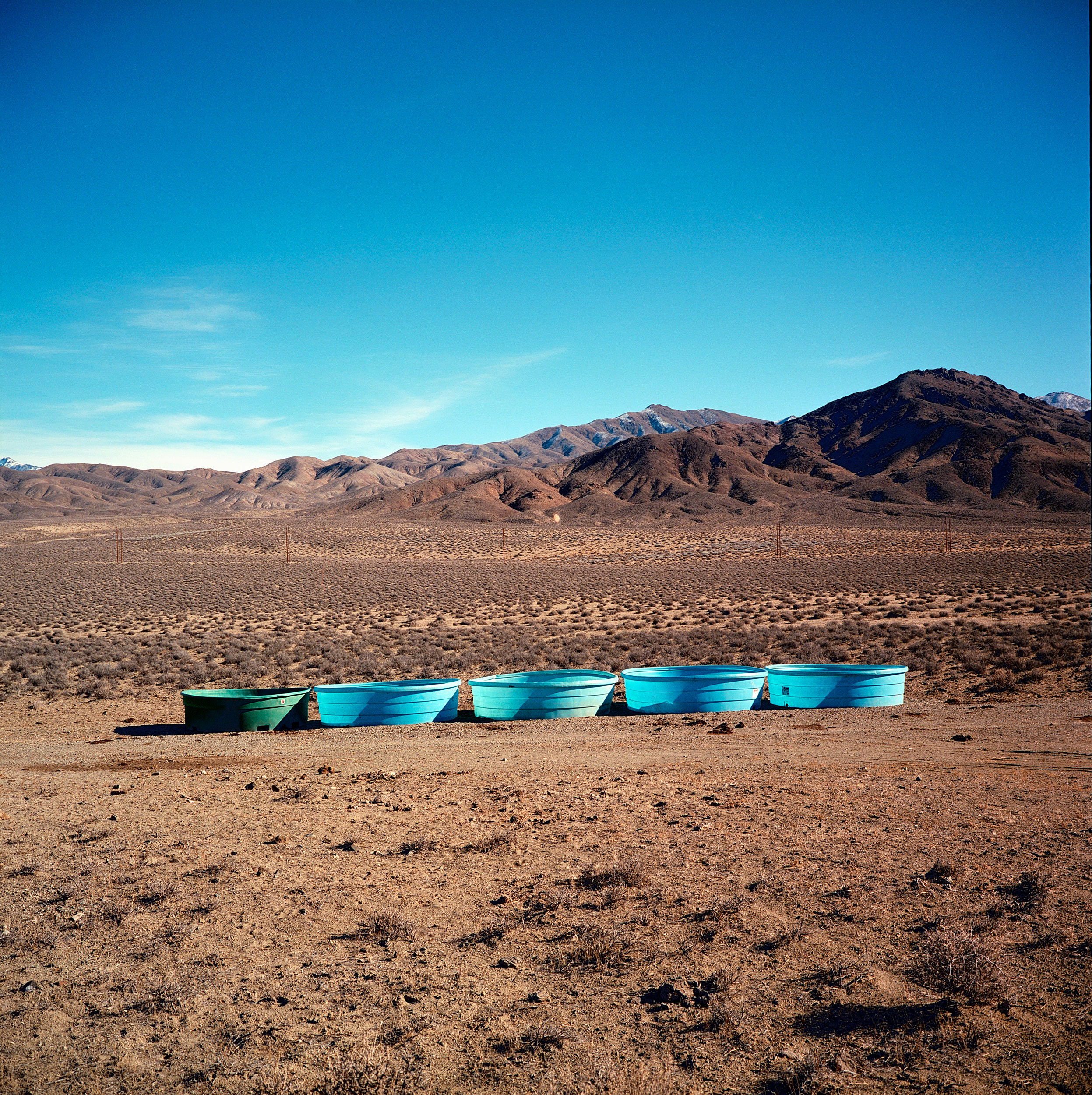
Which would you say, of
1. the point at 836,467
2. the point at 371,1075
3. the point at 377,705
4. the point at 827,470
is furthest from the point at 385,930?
the point at 836,467

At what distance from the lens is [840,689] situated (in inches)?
558

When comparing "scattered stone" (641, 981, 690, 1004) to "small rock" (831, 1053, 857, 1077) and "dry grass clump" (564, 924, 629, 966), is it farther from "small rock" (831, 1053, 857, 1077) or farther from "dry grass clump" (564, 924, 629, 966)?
"small rock" (831, 1053, 857, 1077)

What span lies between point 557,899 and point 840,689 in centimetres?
918

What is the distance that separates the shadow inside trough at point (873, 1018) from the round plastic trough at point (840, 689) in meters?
9.69

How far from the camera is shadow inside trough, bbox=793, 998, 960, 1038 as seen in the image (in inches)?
179

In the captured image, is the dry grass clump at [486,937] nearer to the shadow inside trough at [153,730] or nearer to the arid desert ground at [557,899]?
the arid desert ground at [557,899]

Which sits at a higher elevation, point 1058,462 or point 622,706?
point 1058,462

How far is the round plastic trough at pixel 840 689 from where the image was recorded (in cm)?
1415

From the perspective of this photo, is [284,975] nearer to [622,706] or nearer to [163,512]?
[622,706]

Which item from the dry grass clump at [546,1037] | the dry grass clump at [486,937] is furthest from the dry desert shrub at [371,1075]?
the dry grass clump at [486,937]

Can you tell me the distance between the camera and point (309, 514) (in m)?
168

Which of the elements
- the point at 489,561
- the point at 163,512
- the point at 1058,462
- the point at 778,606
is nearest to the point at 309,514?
the point at 163,512

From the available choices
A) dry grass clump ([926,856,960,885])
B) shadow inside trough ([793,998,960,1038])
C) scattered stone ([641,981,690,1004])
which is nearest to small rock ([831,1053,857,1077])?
shadow inside trough ([793,998,960,1038])

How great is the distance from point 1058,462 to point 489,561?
10741 centimetres
